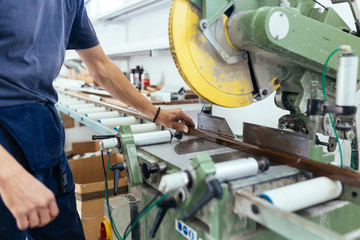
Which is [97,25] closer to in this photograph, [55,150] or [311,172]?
[55,150]

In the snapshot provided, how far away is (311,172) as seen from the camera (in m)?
0.97

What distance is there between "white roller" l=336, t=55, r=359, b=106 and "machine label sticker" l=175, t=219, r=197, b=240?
56 cm

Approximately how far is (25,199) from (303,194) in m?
0.72

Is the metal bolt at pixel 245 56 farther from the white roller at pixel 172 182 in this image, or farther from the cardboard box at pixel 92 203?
the cardboard box at pixel 92 203

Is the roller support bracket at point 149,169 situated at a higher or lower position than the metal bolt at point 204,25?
lower

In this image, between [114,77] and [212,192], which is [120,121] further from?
[212,192]

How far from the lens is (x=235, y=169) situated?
33.3 inches

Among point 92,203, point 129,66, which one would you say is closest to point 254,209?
point 92,203

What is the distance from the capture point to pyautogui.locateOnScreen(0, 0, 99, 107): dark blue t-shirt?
1150mm

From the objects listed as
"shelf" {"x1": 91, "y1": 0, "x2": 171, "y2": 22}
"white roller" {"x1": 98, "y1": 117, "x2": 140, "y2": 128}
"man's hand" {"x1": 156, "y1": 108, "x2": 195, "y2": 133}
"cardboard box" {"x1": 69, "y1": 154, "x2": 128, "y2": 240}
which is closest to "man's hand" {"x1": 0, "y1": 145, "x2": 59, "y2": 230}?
"man's hand" {"x1": 156, "y1": 108, "x2": 195, "y2": 133}

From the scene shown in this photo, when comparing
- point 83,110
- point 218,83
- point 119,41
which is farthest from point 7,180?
point 119,41

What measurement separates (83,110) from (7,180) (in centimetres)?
165

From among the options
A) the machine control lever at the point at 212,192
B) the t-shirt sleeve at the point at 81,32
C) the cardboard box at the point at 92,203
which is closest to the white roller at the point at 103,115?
the cardboard box at the point at 92,203

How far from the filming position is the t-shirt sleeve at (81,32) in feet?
4.93
